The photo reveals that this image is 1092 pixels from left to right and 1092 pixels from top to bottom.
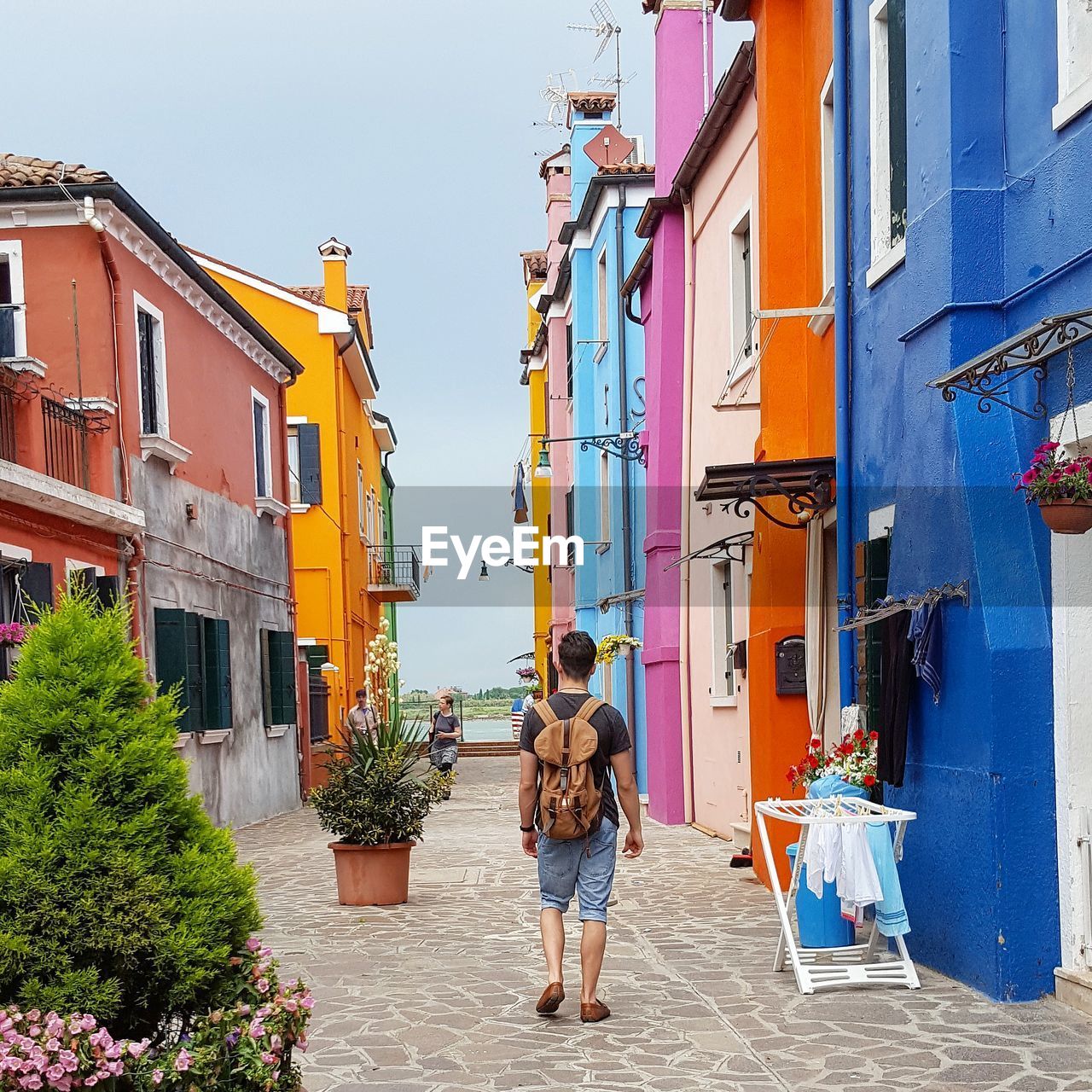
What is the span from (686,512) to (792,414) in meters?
5.16

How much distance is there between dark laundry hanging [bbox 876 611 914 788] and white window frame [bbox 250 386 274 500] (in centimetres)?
1365

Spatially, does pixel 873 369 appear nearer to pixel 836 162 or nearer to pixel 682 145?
pixel 836 162

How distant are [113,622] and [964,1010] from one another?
14.1 feet

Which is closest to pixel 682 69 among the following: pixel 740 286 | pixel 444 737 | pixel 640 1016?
pixel 740 286

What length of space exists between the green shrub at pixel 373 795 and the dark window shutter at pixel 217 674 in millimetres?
5875

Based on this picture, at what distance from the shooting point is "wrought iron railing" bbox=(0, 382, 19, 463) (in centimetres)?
1247

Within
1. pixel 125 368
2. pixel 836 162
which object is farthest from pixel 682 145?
pixel 836 162

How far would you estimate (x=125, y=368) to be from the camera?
14.4 meters

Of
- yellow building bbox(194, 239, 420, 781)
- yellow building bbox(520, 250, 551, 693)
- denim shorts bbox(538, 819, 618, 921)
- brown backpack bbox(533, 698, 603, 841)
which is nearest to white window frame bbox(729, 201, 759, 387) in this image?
brown backpack bbox(533, 698, 603, 841)

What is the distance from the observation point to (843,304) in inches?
372

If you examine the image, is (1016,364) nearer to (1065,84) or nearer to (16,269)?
(1065,84)

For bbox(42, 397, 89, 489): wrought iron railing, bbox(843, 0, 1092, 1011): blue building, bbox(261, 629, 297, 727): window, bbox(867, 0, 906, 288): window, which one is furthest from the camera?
Result: bbox(261, 629, 297, 727): window

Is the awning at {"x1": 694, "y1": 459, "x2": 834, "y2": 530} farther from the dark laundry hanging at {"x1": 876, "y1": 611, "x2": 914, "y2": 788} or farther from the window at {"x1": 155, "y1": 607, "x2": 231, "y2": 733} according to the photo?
the window at {"x1": 155, "y1": 607, "x2": 231, "y2": 733}

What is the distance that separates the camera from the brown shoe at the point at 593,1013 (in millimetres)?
6766
